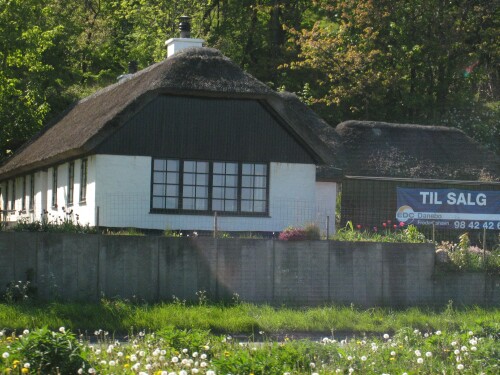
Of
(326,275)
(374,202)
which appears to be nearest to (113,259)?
(326,275)

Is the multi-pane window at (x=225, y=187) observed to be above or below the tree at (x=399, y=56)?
below

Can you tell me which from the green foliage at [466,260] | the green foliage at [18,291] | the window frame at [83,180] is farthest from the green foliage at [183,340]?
the window frame at [83,180]

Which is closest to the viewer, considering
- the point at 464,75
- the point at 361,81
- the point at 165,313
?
the point at 165,313

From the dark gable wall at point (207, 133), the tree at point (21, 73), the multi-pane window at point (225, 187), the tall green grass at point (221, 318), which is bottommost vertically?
the tall green grass at point (221, 318)

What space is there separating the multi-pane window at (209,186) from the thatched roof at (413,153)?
25.1 feet

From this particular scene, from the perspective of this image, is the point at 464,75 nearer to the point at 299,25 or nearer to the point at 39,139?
the point at 299,25

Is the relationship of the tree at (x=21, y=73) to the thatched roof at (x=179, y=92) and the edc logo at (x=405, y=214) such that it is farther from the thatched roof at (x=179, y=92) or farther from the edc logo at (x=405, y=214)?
the edc logo at (x=405, y=214)

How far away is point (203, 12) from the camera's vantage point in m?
53.6

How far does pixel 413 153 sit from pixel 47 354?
99.6 feet

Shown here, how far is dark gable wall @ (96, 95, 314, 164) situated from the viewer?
97.8ft

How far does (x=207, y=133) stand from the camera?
30.7 metres

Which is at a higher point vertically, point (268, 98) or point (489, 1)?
point (489, 1)

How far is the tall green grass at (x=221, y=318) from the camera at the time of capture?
65.7 ft

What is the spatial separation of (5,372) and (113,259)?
11450 mm
